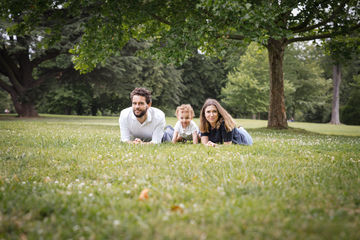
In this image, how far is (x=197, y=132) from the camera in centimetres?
861

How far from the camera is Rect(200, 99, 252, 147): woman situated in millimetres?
7422

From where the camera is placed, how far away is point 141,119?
7586 millimetres

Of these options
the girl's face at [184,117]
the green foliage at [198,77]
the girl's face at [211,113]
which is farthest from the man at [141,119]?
the green foliage at [198,77]

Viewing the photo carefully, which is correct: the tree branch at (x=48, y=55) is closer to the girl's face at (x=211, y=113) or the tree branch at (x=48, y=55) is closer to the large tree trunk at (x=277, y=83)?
the large tree trunk at (x=277, y=83)

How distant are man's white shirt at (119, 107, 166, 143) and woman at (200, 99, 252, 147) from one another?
1300 millimetres

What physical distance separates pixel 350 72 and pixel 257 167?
57.1 m

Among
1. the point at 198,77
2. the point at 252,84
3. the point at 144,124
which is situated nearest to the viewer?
the point at 144,124

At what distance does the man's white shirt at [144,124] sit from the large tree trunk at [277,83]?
11.6 meters

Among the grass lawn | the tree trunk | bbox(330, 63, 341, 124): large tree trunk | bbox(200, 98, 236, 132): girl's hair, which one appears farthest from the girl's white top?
bbox(330, 63, 341, 124): large tree trunk

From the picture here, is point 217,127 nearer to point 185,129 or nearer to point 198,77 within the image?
point 185,129

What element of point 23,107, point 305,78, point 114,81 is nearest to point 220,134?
point 114,81

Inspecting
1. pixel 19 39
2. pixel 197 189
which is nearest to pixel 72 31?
pixel 19 39

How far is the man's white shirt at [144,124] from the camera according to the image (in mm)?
7488

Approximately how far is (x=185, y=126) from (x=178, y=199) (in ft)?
18.7
